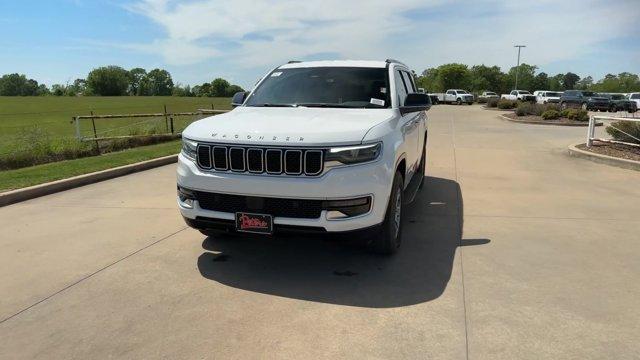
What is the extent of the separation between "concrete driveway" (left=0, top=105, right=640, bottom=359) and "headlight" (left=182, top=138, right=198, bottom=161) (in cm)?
103

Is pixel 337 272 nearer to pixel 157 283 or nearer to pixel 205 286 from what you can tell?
pixel 205 286

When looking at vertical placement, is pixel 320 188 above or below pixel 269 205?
above

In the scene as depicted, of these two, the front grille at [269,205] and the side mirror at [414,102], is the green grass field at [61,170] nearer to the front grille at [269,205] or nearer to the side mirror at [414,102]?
the front grille at [269,205]

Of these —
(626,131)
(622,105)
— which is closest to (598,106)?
(622,105)

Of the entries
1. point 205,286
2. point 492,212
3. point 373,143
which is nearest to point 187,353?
point 205,286

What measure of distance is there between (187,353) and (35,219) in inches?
168

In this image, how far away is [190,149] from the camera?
4.43 meters

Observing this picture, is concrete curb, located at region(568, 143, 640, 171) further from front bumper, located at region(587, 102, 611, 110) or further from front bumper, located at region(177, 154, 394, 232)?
front bumper, located at region(587, 102, 611, 110)

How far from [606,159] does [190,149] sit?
9559mm

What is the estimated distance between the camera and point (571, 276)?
14.4 feet

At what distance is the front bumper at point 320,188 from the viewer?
12.9 feet

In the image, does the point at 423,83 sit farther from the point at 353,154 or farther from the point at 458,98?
the point at 353,154

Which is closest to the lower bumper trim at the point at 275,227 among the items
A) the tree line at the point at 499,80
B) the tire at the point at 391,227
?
the tire at the point at 391,227

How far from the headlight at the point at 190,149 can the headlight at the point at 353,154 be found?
1227mm
